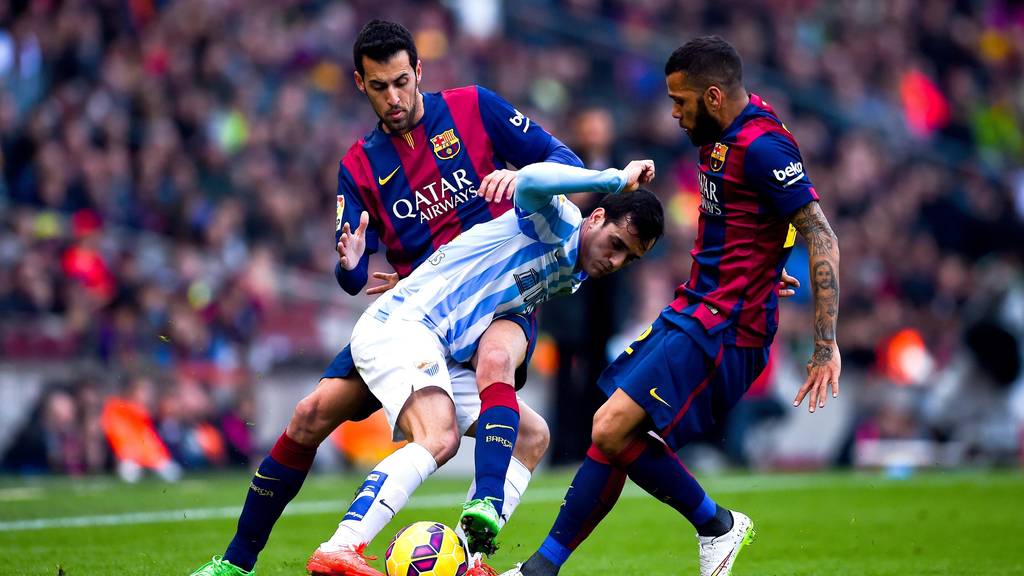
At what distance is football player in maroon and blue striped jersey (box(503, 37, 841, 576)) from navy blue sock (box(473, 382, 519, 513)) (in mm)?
393

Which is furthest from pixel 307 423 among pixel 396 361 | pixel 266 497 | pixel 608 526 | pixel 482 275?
pixel 608 526

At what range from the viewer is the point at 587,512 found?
588 centimetres

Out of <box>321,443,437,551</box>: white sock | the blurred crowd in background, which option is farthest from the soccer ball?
the blurred crowd in background

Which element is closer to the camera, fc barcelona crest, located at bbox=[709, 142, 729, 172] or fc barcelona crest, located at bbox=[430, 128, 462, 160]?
fc barcelona crest, located at bbox=[709, 142, 729, 172]

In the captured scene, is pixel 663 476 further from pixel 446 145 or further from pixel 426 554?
pixel 446 145

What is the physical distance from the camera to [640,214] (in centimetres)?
601

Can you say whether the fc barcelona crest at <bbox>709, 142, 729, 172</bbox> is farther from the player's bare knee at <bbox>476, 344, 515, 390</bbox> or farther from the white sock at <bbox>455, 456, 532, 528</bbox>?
the white sock at <bbox>455, 456, 532, 528</bbox>

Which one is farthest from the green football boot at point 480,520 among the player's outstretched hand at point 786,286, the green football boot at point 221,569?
the player's outstretched hand at point 786,286

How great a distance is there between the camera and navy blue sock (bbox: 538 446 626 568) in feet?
19.2

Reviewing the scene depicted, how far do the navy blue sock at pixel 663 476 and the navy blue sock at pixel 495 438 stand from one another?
0.54 m

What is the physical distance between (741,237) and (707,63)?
2.46 ft

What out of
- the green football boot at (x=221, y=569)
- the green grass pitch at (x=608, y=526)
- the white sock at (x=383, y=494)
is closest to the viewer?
the white sock at (x=383, y=494)

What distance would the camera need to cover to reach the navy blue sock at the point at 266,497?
6059mm

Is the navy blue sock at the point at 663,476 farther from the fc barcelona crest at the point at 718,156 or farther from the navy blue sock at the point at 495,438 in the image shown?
the fc barcelona crest at the point at 718,156
